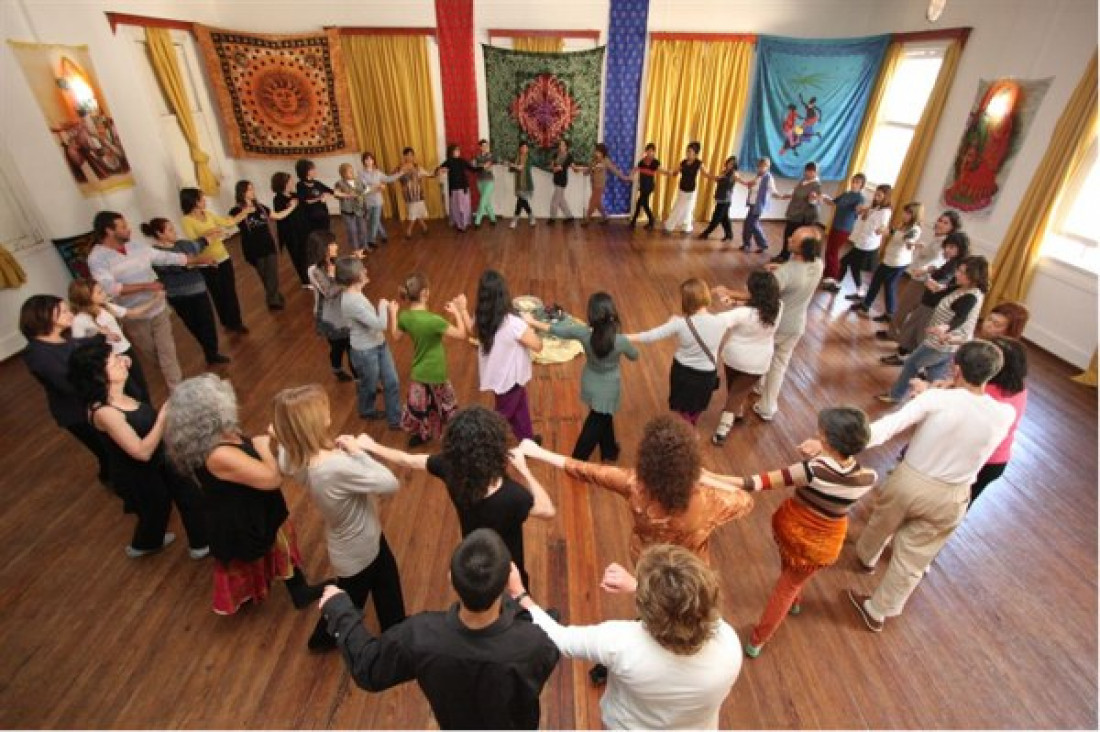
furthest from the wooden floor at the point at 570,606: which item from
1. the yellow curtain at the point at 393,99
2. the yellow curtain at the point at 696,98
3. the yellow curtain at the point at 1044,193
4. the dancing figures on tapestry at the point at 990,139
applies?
the yellow curtain at the point at 696,98

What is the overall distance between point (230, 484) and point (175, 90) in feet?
22.2

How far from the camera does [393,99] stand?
26.0 ft

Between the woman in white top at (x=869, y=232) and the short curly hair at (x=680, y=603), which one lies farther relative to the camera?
the woman in white top at (x=869, y=232)

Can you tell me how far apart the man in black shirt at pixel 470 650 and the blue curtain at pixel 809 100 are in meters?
8.89

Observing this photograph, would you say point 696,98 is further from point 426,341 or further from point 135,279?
point 135,279

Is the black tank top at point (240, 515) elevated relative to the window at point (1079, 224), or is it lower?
lower

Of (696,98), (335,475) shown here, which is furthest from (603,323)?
(696,98)

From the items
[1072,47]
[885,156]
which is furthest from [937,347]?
[885,156]

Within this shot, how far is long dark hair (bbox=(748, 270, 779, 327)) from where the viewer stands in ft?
9.64

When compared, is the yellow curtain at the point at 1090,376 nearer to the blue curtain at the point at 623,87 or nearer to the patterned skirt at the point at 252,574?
the blue curtain at the point at 623,87

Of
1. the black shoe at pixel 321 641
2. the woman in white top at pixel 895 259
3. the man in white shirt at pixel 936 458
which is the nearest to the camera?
the man in white shirt at pixel 936 458

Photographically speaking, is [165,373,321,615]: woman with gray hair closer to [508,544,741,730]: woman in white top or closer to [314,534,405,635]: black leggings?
[314,534,405,635]: black leggings

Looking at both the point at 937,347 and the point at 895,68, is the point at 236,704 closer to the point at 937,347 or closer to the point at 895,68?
the point at 937,347

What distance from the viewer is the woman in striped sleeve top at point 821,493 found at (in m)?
1.84
